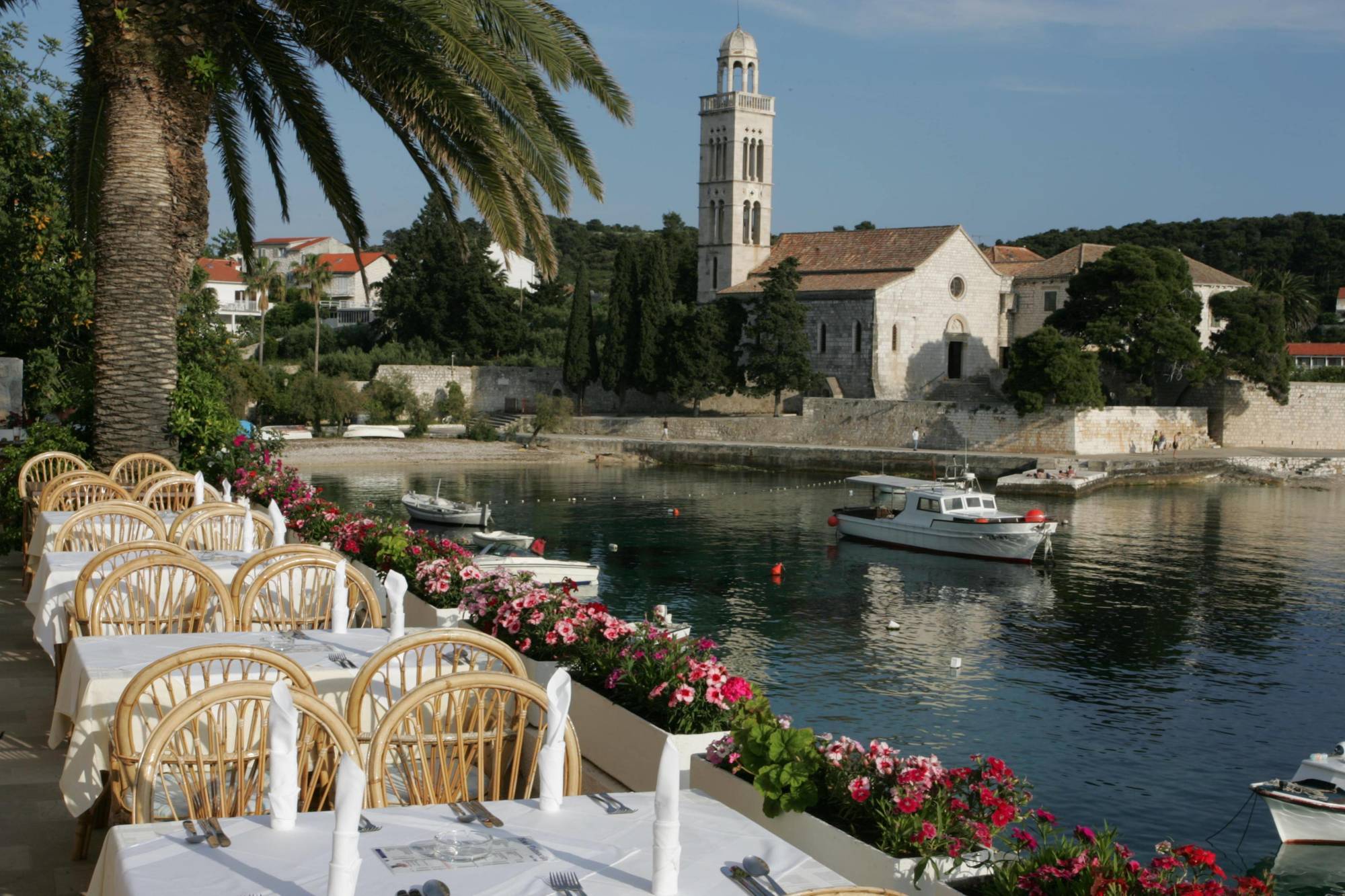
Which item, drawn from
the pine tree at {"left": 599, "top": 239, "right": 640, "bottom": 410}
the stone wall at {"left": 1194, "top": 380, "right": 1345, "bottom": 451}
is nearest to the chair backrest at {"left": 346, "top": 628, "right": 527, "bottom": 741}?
the stone wall at {"left": 1194, "top": 380, "right": 1345, "bottom": 451}

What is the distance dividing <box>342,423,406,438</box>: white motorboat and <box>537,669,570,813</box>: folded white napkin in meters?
51.4

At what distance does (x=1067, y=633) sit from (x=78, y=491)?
18184 mm

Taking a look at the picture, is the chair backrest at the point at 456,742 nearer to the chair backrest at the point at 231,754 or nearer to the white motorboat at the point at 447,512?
the chair backrest at the point at 231,754

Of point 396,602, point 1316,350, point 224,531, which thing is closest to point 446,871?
point 396,602

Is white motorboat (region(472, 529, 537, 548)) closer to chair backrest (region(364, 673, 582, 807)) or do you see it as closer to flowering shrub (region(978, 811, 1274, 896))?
chair backrest (region(364, 673, 582, 807))

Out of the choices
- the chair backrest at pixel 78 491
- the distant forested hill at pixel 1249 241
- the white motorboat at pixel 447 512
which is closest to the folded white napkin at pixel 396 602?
the chair backrest at pixel 78 491

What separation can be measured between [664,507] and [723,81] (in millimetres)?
29369

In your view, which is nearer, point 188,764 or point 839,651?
point 188,764

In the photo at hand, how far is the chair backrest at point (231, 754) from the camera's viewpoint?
3.43m

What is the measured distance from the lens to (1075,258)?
62.0 meters

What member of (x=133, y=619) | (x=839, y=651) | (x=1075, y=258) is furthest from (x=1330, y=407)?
(x=133, y=619)

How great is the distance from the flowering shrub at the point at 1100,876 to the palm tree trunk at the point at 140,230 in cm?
911

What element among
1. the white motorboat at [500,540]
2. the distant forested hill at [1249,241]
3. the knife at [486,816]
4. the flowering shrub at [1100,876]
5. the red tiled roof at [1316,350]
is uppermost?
the distant forested hill at [1249,241]

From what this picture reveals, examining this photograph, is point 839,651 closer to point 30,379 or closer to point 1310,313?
point 30,379
